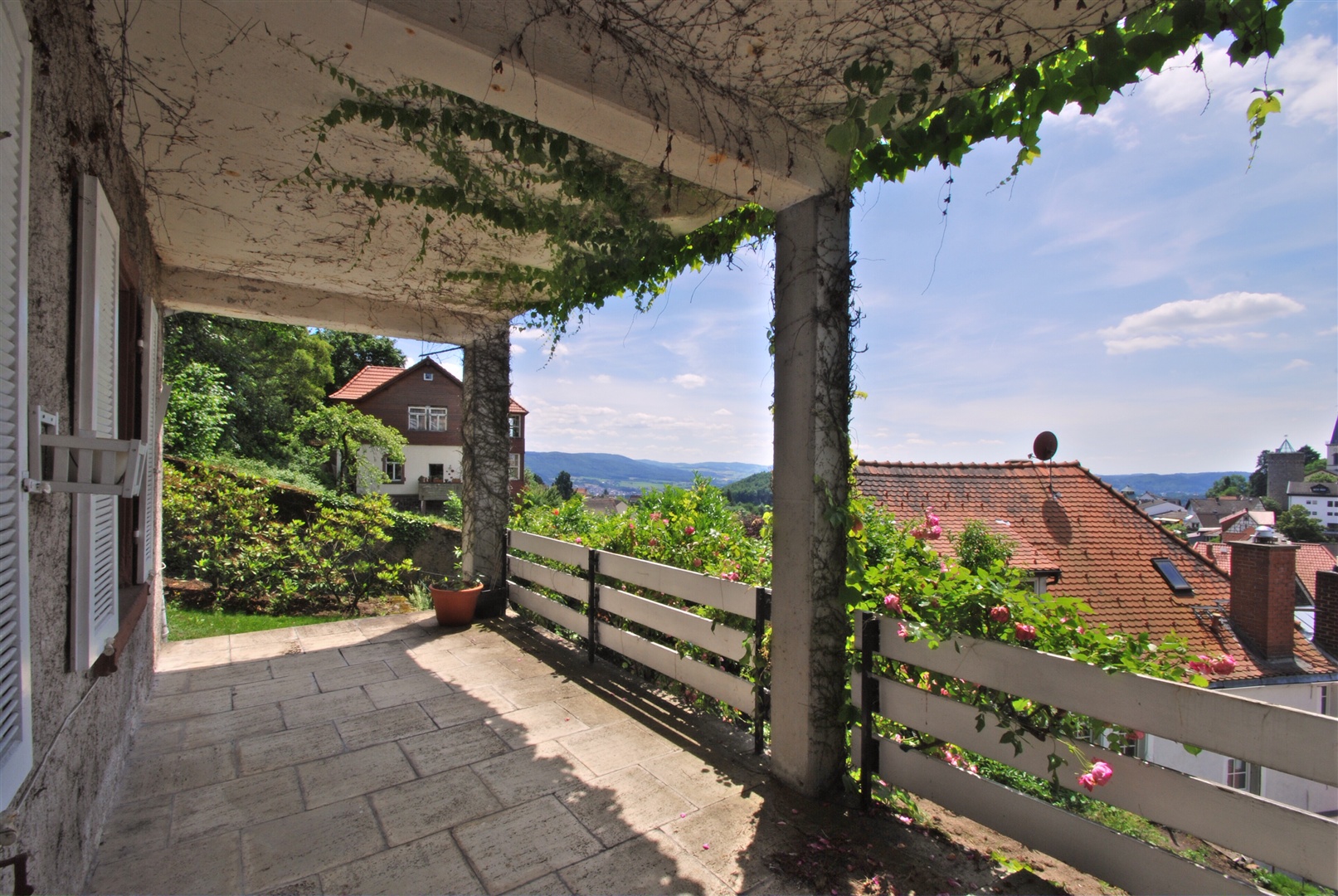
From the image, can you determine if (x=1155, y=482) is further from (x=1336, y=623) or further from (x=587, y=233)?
(x=587, y=233)

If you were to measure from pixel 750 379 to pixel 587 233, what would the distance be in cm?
126

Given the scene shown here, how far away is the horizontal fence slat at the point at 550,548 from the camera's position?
13.7 feet

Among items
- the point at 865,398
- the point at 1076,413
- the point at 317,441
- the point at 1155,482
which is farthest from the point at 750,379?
the point at 1155,482

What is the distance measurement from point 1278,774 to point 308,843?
489 inches

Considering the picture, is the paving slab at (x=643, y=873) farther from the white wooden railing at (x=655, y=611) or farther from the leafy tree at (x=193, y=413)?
the leafy tree at (x=193, y=413)

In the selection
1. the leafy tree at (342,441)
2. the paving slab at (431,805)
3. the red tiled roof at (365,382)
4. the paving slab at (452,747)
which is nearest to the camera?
the paving slab at (431,805)

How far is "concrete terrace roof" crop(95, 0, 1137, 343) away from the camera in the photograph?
1697mm

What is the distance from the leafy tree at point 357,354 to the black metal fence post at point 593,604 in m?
27.9

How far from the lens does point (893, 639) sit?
2297mm

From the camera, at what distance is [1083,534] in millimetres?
11656

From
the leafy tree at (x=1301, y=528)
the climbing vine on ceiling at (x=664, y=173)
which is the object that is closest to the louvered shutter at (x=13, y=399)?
the climbing vine on ceiling at (x=664, y=173)

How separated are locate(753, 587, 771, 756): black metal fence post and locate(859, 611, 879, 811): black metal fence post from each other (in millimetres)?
499

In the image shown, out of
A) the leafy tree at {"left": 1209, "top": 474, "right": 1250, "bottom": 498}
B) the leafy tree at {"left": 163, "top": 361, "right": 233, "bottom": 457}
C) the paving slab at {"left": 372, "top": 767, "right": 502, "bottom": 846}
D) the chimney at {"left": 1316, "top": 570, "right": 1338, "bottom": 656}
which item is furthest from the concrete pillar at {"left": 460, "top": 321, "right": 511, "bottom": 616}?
the leafy tree at {"left": 1209, "top": 474, "right": 1250, "bottom": 498}

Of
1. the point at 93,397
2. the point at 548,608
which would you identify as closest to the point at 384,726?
the point at 548,608
